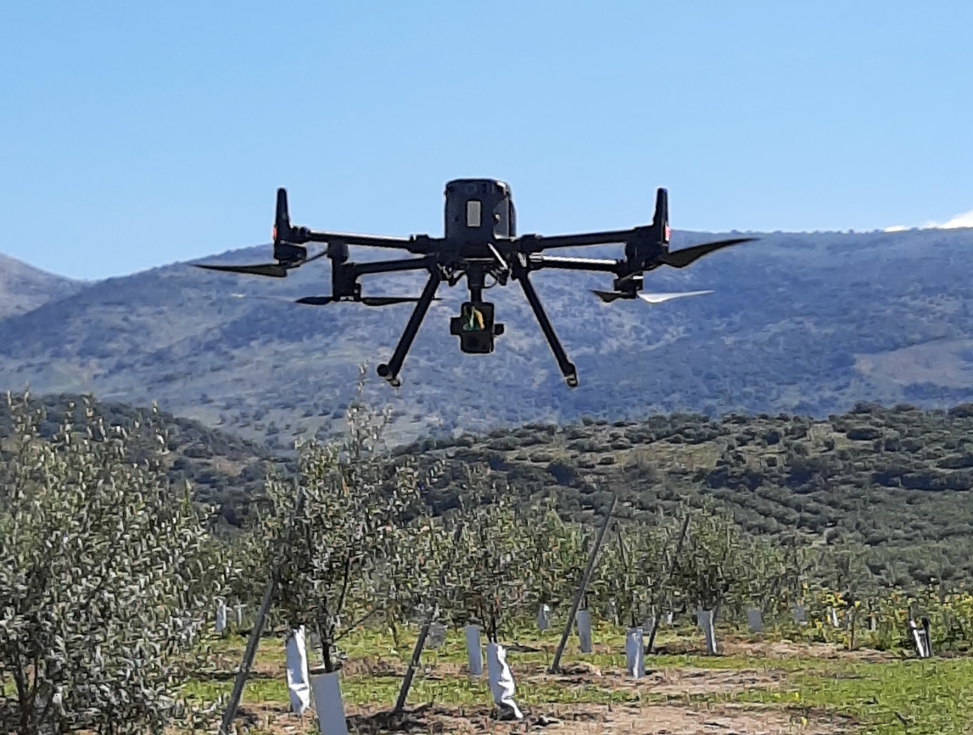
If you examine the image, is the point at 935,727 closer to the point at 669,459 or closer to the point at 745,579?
the point at 745,579

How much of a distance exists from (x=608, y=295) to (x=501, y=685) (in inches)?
592

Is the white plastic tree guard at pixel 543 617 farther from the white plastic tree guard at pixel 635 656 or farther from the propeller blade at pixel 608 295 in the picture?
the propeller blade at pixel 608 295

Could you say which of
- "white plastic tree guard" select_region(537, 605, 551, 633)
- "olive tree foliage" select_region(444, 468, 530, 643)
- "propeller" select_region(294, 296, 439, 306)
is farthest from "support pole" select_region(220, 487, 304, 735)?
"white plastic tree guard" select_region(537, 605, 551, 633)

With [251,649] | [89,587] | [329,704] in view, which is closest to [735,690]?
[329,704]

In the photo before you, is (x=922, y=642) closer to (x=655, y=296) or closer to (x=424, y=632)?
(x=424, y=632)

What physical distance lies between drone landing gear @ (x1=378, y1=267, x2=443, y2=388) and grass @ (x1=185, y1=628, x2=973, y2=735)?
38.4ft

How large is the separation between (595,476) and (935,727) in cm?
7736

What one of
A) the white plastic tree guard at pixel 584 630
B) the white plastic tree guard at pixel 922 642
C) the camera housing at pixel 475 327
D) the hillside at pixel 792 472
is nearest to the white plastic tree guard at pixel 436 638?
the white plastic tree guard at pixel 584 630

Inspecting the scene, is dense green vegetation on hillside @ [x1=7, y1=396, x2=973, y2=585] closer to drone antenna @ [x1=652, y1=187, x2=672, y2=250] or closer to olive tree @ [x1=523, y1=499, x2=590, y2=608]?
olive tree @ [x1=523, y1=499, x2=590, y2=608]

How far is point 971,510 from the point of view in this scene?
79438 mm

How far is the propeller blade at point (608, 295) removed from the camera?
7.43 metres

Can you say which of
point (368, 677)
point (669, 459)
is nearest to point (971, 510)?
point (669, 459)

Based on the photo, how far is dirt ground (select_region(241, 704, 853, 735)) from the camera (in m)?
20.5

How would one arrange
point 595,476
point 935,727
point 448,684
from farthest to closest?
point 595,476 → point 448,684 → point 935,727
